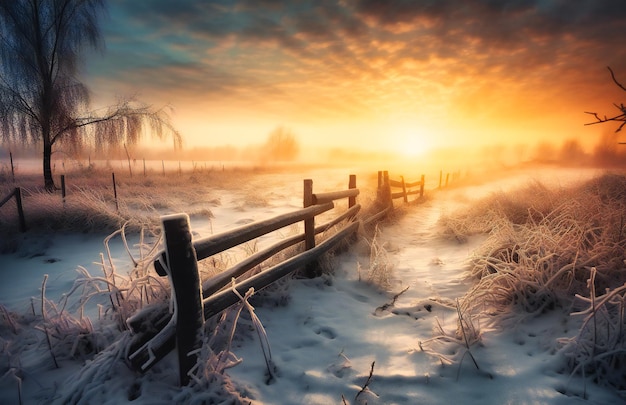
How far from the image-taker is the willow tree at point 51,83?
406 inches

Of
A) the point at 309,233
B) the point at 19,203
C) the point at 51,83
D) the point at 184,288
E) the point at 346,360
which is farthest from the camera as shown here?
the point at 51,83

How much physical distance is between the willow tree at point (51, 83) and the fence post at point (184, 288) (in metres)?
11.8

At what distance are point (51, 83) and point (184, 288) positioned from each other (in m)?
→ 14.1

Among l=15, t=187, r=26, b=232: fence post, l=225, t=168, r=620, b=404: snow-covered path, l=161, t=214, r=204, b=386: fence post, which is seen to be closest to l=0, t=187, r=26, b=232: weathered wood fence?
l=15, t=187, r=26, b=232: fence post

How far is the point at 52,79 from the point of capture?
37.2ft

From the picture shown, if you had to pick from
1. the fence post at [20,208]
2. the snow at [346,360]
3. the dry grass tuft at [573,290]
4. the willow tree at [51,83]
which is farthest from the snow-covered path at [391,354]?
the willow tree at [51,83]

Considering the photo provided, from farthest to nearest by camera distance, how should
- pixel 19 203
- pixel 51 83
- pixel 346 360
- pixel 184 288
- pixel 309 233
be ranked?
pixel 51 83 < pixel 19 203 < pixel 309 233 < pixel 346 360 < pixel 184 288

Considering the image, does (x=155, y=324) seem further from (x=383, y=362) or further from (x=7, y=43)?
(x=7, y=43)

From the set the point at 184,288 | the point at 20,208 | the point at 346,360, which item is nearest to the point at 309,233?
the point at 346,360

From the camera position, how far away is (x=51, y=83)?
11102mm

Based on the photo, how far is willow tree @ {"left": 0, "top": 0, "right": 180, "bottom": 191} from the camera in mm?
10305

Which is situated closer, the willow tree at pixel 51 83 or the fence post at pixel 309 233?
the fence post at pixel 309 233

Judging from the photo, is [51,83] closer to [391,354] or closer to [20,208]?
[20,208]

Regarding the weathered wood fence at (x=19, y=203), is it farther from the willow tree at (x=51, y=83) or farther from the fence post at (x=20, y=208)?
the willow tree at (x=51, y=83)
